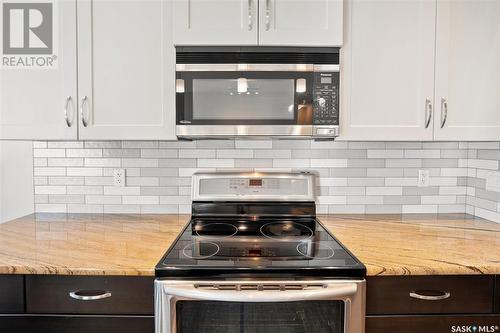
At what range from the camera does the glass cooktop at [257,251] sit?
4.14ft

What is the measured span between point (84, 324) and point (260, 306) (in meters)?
0.60

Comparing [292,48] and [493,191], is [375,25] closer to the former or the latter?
[292,48]

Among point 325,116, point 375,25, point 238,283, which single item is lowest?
point 238,283

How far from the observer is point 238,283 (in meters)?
1.25

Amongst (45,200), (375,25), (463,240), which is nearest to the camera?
(463,240)

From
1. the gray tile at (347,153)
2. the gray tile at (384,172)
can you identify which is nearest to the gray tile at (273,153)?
the gray tile at (347,153)

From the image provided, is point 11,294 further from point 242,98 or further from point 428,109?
point 428,109

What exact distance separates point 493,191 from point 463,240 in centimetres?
47

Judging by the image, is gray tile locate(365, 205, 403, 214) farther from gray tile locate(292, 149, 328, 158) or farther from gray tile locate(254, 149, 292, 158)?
gray tile locate(254, 149, 292, 158)

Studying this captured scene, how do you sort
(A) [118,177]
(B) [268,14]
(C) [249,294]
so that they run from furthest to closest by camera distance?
(A) [118,177]
(B) [268,14]
(C) [249,294]

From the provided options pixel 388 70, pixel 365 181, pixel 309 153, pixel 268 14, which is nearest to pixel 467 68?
pixel 388 70

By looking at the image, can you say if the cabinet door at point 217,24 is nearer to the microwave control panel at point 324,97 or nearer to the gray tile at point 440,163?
the microwave control panel at point 324,97

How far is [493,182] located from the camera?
186 centimetres

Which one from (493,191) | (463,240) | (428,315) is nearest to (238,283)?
(428,315)
